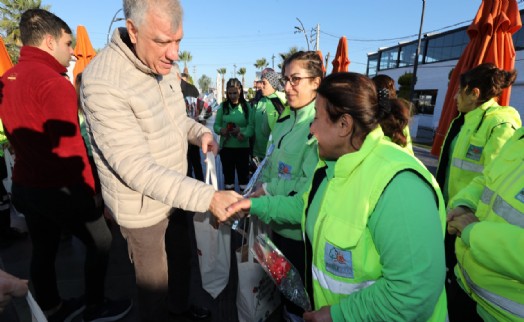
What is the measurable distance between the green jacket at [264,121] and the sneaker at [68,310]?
3.45 metres

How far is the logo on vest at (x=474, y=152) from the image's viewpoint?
2.50m

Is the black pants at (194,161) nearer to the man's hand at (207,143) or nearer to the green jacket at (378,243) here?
the man's hand at (207,143)

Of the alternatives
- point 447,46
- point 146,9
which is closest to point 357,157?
point 146,9

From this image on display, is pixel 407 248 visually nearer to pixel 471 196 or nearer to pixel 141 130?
pixel 471 196

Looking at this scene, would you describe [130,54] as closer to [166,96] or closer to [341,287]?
[166,96]

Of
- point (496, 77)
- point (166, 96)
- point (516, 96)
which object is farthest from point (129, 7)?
point (516, 96)

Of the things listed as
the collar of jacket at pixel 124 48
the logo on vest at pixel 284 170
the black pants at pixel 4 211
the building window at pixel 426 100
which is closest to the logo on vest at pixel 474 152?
the logo on vest at pixel 284 170

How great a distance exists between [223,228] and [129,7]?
65.1 inches

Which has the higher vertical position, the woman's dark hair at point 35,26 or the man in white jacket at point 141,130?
the woman's dark hair at point 35,26

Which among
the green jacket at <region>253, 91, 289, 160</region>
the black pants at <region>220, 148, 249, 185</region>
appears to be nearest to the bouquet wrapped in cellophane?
the green jacket at <region>253, 91, 289, 160</region>

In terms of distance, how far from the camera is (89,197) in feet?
7.48

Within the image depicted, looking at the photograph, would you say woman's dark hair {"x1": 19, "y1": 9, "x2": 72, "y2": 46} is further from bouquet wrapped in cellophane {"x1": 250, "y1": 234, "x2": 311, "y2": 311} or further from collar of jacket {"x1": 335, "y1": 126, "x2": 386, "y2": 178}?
collar of jacket {"x1": 335, "y1": 126, "x2": 386, "y2": 178}

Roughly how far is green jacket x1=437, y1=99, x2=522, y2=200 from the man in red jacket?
3123mm

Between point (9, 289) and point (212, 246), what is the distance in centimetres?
140
